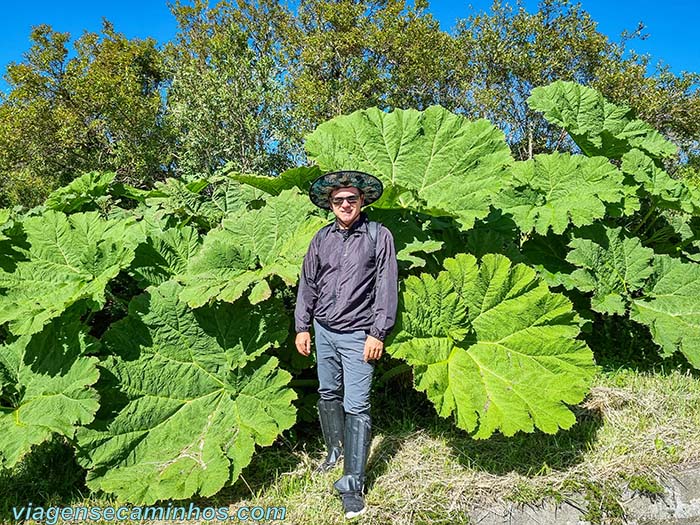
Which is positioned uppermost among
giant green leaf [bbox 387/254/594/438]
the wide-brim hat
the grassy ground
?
the wide-brim hat

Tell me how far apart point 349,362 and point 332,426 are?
1.40 feet

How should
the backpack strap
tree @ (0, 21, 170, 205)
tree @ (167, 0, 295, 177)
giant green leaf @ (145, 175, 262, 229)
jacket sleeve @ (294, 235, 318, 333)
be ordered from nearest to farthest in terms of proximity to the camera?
the backpack strap → jacket sleeve @ (294, 235, 318, 333) → giant green leaf @ (145, 175, 262, 229) → tree @ (167, 0, 295, 177) → tree @ (0, 21, 170, 205)

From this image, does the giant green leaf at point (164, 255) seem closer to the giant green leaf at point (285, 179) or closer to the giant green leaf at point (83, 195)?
the giant green leaf at point (285, 179)

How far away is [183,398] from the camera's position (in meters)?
2.87

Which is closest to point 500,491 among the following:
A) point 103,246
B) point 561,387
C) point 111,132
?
point 561,387

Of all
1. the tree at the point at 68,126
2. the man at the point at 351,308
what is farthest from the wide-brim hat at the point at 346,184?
the tree at the point at 68,126

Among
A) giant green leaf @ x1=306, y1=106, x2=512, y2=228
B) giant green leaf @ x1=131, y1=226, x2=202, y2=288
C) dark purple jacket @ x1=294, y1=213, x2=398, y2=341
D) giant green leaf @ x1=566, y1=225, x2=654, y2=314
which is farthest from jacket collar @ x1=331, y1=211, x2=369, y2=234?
giant green leaf @ x1=566, y1=225, x2=654, y2=314

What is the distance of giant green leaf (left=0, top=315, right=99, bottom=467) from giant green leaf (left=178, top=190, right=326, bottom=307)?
0.61 meters

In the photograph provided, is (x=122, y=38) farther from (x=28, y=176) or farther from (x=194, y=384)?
(x=194, y=384)

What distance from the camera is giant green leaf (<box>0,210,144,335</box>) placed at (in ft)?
8.88

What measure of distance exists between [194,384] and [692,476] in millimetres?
2691

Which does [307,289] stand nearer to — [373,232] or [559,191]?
[373,232]

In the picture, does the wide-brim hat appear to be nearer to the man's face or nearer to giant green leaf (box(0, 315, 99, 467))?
the man's face

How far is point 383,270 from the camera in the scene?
8.57 ft
